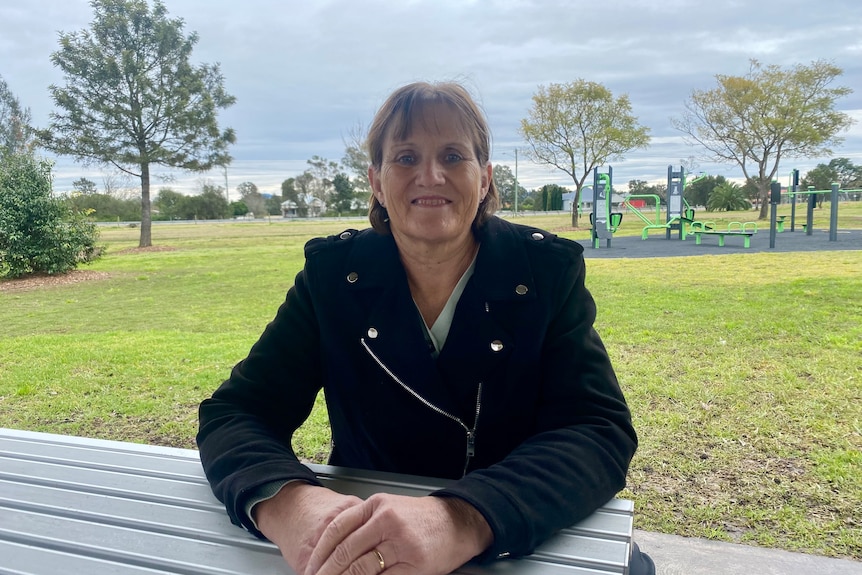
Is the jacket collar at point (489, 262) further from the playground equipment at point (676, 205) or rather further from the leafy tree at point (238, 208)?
the leafy tree at point (238, 208)

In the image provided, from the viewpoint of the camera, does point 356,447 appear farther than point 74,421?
No

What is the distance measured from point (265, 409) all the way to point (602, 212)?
17.7 metres

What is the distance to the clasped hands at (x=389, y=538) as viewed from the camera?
3.03ft

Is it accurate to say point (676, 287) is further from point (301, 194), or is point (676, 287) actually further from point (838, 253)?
point (301, 194)

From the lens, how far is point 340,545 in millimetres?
938

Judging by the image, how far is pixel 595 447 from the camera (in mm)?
1160

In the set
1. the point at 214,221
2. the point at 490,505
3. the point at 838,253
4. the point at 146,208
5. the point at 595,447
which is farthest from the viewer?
the point at 214,221

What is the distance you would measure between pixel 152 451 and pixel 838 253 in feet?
46.0

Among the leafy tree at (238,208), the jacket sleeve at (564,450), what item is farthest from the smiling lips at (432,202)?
the leafy tree at (238,208)

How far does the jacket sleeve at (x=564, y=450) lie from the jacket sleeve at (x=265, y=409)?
0.35m

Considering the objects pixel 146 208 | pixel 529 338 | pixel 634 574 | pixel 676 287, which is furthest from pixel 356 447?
pixel 146 208

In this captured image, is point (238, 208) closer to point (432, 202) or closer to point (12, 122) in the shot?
point (12, 122)

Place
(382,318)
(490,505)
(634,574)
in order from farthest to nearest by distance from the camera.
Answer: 1. (382,318)
2. (634,574)
3. (490,505)

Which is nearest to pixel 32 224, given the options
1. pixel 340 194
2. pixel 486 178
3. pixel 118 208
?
pixel 486 178
